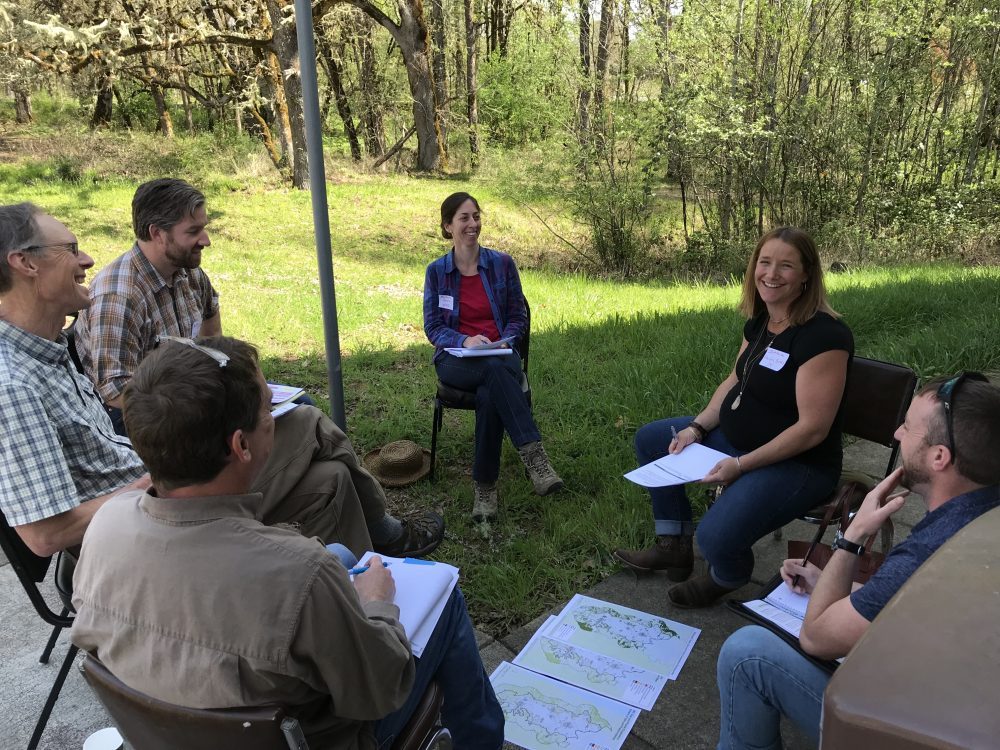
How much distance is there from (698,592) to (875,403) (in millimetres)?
1088

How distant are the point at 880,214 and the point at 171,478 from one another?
1129 centimetres

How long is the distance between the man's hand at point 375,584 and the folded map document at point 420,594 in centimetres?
5

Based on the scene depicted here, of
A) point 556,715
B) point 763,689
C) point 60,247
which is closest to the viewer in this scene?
point 763,689

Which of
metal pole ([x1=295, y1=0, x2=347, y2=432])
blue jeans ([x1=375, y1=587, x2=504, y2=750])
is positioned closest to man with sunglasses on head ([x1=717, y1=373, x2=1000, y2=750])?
blue jeans ([x1=375, y1=587, x2=504, y2=750])

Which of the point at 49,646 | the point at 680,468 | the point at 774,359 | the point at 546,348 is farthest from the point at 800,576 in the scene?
the point at 546,348

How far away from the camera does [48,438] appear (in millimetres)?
1977

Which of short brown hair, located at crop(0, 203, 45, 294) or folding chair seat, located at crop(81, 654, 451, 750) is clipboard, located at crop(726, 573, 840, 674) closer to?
folding chair seat, located at crop(81, 654, 451, 750)

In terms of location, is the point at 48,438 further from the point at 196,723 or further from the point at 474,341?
the point at 474,341

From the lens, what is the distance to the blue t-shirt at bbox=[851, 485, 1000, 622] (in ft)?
5.11

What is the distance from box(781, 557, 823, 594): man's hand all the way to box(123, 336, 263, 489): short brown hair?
159 centimetres

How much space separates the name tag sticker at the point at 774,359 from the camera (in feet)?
8.81

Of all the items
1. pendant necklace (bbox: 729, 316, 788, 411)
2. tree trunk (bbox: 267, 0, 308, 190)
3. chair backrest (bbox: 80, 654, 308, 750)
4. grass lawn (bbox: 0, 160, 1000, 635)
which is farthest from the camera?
tree trunk (bbox: 267, 0, 308, 190)

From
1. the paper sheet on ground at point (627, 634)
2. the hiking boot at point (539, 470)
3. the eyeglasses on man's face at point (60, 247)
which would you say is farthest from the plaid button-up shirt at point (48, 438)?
the hiking boot at point (539, 470)

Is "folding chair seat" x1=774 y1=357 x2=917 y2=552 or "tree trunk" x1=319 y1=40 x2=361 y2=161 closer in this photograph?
"folding chair seat" x1=774 y1=357 x2=917 y2=552
